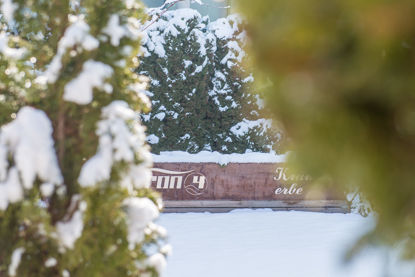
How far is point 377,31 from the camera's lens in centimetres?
78

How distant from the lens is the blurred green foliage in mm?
829

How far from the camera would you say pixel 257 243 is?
28.6ft

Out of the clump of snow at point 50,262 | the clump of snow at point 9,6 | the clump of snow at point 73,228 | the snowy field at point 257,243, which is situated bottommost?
the snowy field at point 257,243

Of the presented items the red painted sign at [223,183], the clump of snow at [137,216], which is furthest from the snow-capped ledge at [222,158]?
the clump of snow at [137,216]

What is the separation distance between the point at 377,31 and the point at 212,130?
1226 cm

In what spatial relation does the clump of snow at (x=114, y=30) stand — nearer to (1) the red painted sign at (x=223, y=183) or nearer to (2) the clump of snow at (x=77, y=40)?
(2) the clump of snow at (x=77, y=40)

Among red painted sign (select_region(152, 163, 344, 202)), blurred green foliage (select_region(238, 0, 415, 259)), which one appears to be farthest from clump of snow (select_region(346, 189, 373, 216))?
blurred green foliage (select_region(238, 0, 415, 259))

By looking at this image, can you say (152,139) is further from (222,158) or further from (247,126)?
(247,126)

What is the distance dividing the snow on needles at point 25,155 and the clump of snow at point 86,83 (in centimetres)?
27

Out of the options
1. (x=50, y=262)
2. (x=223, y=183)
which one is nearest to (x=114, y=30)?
(x=50, y=262)

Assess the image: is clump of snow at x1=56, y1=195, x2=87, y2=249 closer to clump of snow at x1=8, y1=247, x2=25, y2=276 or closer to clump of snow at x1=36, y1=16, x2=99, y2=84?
clump of snow at x1=8, y1=247, x2=25, y2=276

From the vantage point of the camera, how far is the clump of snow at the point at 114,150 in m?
3.18

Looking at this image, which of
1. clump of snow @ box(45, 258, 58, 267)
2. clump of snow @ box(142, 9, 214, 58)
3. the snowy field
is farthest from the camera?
clump of snow @ box(142, 9, 214, 58)

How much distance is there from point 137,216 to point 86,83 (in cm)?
104
